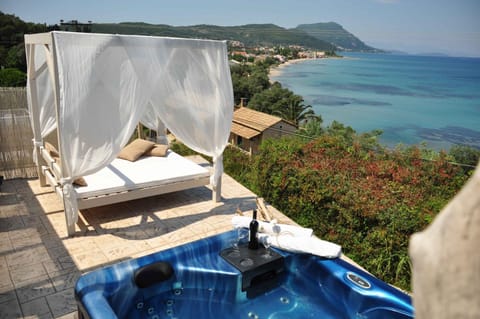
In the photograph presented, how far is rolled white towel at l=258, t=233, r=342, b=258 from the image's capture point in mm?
3490

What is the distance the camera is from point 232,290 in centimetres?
347

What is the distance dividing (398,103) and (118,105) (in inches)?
2636

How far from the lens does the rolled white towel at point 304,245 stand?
349 cm

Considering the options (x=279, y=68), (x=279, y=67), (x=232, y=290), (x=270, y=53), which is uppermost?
(x=270, y=53)

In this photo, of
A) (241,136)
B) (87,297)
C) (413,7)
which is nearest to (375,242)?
(87,297)

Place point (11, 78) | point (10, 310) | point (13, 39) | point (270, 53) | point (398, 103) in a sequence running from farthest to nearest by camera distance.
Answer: point (270, 53)
point (398, 103)
point (13, 39)
point (11, 78)
point (10, 310)

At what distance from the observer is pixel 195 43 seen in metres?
4.65

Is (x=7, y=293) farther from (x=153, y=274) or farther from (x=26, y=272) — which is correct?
(x=153, y=274)

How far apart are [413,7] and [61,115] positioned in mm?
113302

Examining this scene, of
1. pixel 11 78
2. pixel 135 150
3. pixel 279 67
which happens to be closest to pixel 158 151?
pixel 135 150

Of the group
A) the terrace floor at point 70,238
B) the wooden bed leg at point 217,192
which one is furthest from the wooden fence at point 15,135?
the wooden bed leg at point 217,192

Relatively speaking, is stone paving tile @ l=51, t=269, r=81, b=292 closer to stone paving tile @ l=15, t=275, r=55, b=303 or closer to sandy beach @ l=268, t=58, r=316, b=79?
stone paving tile @ l=15, t=275, r=55, b=303

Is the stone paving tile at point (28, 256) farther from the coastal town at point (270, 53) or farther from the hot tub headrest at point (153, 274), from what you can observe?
the coastal town at point (270, 53)

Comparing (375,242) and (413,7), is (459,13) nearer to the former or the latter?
(413,7)
